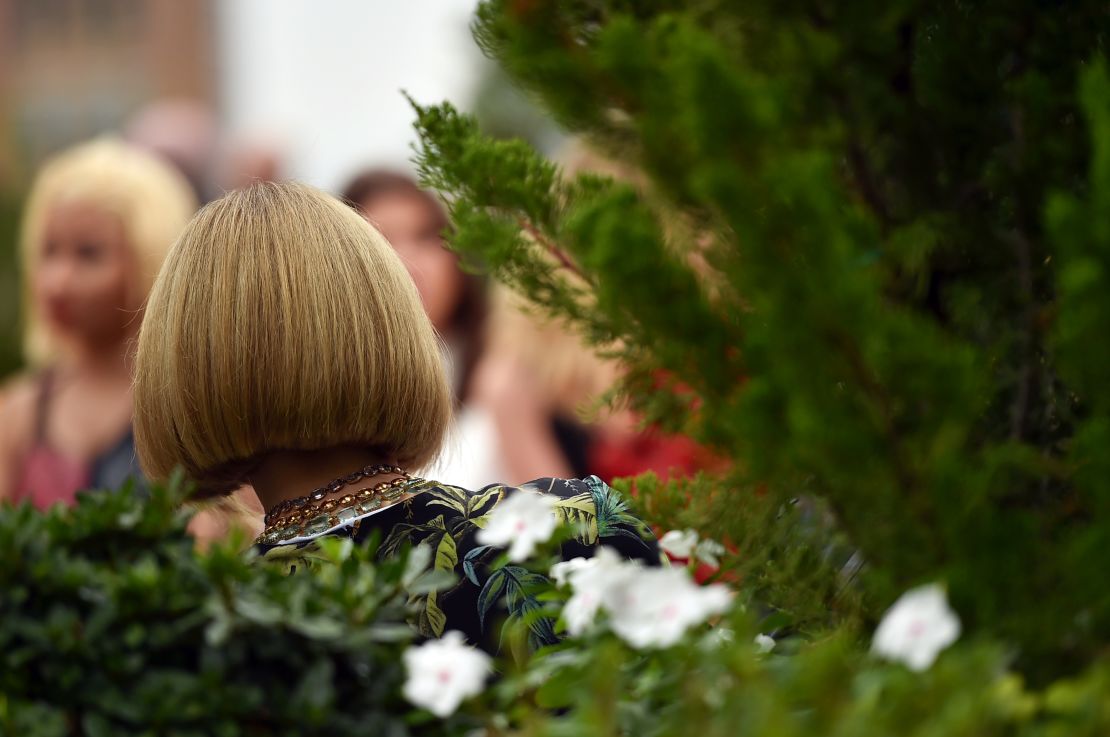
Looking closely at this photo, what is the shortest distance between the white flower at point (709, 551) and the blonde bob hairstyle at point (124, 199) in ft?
11.2

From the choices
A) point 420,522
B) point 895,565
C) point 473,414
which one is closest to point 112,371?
point 473,414

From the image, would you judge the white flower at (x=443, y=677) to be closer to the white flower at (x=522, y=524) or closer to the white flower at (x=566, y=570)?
the white flower at (x=522, y=524)

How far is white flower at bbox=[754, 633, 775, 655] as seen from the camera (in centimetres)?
173

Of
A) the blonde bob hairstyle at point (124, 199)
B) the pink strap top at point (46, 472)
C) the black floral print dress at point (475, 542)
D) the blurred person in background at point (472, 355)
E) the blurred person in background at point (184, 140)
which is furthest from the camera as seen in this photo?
the blurred person in background at point (184, 140)

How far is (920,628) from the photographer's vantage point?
4.12ft

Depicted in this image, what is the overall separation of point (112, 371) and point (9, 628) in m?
3.73

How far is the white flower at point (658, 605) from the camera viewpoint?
55.4 inches

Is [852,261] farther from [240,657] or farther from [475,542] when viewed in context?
[475,542]

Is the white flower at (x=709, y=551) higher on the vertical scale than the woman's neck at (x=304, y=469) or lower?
lower

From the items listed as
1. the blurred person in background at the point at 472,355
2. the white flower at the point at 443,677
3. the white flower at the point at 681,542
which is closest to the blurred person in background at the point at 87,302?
the blurred person in background at the point at 472,355

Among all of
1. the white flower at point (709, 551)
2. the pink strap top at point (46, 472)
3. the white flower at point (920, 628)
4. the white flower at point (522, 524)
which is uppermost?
the pink strap top at point (46, 472)

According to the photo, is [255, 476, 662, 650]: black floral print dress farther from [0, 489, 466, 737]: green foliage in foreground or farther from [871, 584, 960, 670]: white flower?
[871, 584, 960, 670]: white flower

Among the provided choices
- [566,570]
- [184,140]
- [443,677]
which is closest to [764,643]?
[566,570]

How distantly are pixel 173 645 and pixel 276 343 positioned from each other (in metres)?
0.82
